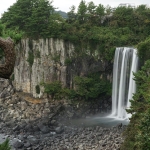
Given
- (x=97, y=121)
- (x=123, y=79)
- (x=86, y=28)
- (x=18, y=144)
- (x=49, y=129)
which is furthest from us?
(x=86, y=28)

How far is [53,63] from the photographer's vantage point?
103ft

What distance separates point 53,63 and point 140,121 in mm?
21188

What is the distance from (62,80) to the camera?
3136 cm

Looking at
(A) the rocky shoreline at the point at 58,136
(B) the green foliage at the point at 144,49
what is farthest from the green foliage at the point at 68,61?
(B) the green foliage at the point at 144,49

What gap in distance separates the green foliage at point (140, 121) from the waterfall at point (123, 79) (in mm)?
5839


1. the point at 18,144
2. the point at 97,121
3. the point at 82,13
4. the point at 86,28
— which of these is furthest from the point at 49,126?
the point at 82,13

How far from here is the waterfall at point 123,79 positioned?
27781 millimetres

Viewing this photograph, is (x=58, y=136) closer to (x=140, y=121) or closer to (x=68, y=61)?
(x=68, y=61)

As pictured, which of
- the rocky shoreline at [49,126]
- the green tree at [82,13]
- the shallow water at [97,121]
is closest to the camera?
the rocky shoreline at [49,126]

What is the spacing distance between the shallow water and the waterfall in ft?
4.39

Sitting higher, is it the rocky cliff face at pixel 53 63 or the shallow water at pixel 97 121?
the rocky cliff face at pixel 53 63

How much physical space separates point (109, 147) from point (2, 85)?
1873cm

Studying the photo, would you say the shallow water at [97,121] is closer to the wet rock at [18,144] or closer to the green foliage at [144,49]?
the wet rock at [18,144]

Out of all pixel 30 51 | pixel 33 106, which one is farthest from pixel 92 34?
pixel 33 106
